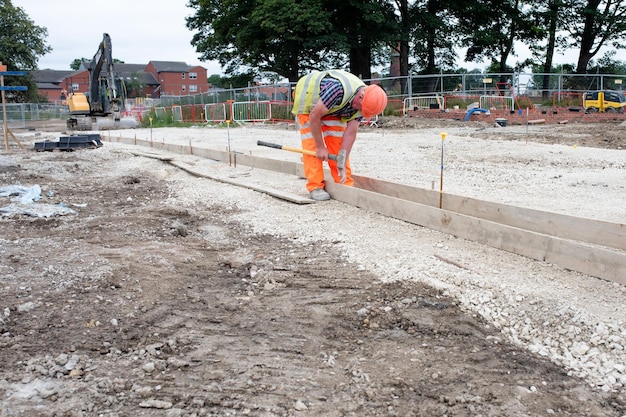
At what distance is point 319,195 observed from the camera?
6848 mm

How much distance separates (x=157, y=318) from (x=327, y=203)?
3.44 metres

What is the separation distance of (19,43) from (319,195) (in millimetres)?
51979

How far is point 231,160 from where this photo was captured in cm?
1038

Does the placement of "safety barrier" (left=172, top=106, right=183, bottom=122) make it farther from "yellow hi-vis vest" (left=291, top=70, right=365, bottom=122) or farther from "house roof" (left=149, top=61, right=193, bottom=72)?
"house roof" (left=149, top=61, right=193, bottom=72)

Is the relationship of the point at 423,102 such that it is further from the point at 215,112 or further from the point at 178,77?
the point at 178,77

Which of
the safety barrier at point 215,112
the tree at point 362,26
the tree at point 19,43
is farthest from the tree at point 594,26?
the tree at point 19,43

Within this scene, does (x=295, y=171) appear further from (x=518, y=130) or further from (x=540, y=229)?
(x=518, y=130)

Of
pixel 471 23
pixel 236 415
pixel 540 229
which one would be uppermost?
pixel 471 23

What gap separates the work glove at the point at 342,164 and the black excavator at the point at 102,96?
1795 centimetres

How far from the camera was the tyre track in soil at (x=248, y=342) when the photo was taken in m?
2.68

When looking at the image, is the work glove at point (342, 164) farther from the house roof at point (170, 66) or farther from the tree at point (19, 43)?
the house roof at point (170, 66)

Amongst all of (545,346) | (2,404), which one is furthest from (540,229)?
(2,404)

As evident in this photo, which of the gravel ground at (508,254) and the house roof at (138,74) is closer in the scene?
the gravel ground at (508,254)

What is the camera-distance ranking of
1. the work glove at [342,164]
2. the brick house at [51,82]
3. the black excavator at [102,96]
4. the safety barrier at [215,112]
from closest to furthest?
the work glove at [342,164], the black excavator at [102,96], the safety barrier at [215,112], the brick house at [51,82]
